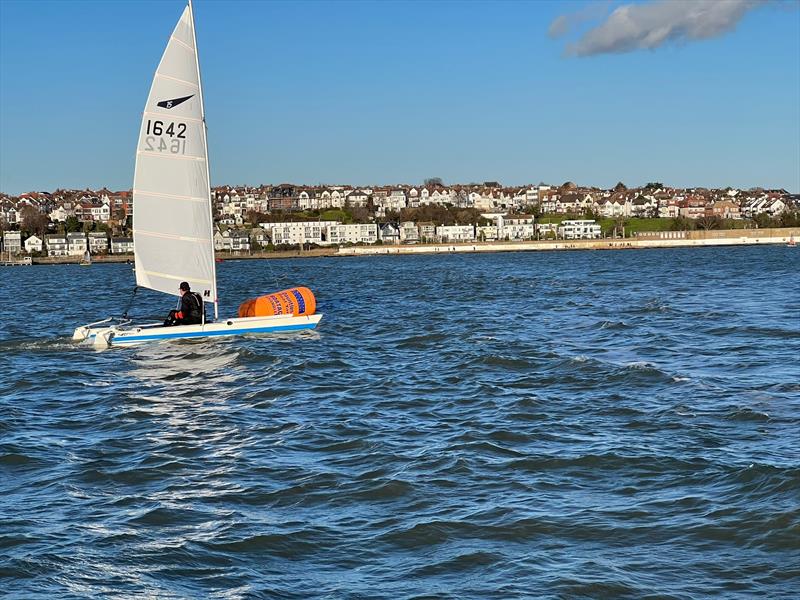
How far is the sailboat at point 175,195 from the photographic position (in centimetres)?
2550

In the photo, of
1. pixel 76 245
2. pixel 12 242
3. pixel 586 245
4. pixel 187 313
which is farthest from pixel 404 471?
pixel 12 242

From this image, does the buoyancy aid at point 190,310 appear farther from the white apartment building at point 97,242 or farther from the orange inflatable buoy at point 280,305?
the white apartment building at point 97,242

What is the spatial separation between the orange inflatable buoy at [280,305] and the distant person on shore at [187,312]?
2104 millimetres

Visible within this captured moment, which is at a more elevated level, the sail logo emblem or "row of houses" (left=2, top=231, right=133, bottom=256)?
the sail logo emblem

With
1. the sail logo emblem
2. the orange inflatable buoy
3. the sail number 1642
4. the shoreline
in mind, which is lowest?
the shoreline

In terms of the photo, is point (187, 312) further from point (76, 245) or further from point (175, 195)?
point (76, 245)

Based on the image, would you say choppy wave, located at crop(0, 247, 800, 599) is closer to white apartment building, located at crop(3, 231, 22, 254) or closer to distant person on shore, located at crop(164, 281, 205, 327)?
distant person on shore, located at crop(164, 281, 205, 327)

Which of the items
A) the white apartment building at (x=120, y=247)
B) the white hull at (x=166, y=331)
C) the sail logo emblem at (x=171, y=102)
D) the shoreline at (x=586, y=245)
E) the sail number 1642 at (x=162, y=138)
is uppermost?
the sail logo emblem at (x=171, y=102)

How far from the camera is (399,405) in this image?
55.9 feet

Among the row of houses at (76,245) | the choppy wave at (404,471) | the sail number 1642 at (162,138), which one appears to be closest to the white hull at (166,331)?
the choppy wave at (404,471)

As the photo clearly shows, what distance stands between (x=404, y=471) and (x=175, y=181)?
15700 mm

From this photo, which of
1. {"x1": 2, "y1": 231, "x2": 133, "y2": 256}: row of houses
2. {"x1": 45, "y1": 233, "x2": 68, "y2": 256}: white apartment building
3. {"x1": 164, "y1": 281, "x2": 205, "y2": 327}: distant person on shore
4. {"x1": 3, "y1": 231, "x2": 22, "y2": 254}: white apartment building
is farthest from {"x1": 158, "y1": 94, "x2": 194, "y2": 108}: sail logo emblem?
{"x1": 3, "y1": 231, "x2": 22, "y2": 254}: white apartment building

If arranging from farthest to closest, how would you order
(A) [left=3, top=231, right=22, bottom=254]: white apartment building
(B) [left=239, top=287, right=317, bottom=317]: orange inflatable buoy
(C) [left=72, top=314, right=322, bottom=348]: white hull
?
1. (A) [left=3, top=231, right=22, bottom=254]: white apartment building
2. (B) [left=239, top=287, right=317, bottom=317]: orange inflatable buoy
3. (C) [left=72, top=314, right=322, bottom=348]: white hull

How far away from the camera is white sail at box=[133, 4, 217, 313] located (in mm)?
25609
